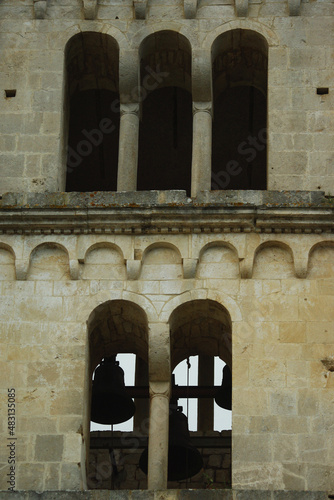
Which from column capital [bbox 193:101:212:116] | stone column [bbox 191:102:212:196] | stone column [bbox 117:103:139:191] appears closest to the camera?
stone column [bbox 191:102:212:196]

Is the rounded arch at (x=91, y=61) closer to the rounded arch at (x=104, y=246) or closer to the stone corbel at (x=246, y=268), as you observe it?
the rounded arch at (x=104, y=246)

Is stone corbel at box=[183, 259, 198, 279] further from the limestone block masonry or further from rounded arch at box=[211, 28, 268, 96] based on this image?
rounded arch at box=[211, 28, 268, 96]

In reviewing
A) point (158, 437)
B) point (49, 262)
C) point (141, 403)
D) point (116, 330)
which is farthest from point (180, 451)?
point (141, 403)

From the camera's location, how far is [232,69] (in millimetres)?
23406

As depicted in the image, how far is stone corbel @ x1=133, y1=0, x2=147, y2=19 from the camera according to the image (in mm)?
22922

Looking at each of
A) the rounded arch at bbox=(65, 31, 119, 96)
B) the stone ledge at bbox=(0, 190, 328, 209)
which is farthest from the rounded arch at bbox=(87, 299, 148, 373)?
A: the rounded arch at bbox=(65, 31, 119, 96)

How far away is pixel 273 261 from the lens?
20703mm

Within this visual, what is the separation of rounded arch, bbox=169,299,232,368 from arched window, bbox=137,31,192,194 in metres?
3.71

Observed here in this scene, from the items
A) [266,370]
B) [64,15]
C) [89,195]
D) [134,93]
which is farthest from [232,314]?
[64,15]

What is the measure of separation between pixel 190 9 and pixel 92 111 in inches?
143

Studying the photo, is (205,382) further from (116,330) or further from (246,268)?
(246,268)

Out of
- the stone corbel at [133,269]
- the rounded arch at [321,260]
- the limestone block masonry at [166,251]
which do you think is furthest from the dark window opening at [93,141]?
the rounded arch at [321,260]

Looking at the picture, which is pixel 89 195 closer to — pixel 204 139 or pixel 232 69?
pixel 204 139

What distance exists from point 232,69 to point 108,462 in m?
6.53
